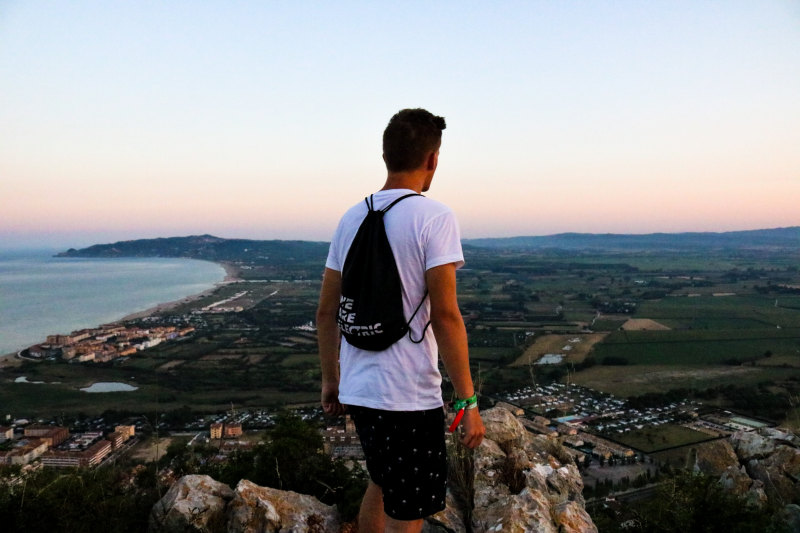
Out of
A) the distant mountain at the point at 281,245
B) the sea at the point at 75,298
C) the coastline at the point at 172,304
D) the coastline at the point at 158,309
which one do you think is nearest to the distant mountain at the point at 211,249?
the distant mountain at the point at 281,245

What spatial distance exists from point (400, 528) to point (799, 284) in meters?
80.8

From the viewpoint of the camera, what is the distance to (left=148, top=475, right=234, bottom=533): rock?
3.25 meters

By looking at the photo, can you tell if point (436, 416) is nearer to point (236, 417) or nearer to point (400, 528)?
point (400, 528)

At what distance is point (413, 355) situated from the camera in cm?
173

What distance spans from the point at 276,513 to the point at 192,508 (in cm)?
Result: 60

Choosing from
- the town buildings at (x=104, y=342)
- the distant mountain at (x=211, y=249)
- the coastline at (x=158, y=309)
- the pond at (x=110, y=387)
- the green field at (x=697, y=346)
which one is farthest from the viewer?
the distant mountain at (x=211, y=249)

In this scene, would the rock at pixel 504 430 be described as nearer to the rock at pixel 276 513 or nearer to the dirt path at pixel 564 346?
the rock at pixel 276 513

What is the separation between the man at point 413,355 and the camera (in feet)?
5.57

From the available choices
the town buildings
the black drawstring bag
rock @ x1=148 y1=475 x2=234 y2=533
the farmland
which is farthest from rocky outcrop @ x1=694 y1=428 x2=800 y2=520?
the town buildings

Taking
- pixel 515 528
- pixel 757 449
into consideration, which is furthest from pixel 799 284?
pixel 515 528

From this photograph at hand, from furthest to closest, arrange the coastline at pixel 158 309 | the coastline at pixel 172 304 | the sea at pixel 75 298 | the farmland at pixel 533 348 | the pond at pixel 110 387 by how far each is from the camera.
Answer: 1. the coastline at pixel 172 304
2. the sea at pixel 75 298
3. the coastline at pixel 158 309
4. the pond at pixel 110 387
5. the farmland at pixel 533 348

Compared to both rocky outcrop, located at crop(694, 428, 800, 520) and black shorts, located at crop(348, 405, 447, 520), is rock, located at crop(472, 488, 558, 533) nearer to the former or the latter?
black shorts, located at crop(348, 405, 447, 520)

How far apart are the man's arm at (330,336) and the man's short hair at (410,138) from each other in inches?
20.5

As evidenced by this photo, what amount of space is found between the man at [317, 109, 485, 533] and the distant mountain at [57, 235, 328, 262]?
125 meters
